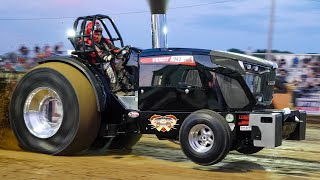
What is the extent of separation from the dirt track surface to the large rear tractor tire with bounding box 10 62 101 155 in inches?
7.5

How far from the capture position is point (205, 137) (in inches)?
230

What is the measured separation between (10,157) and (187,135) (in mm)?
2200

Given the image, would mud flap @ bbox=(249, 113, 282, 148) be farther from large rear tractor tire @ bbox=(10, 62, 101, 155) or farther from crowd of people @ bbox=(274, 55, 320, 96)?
crowd of people @ bbox=(274, 55, 320, 96)

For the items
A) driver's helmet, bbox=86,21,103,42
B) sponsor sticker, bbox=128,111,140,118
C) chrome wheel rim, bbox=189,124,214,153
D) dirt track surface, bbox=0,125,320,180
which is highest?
driver's helmet, bbox=86,21,103,42

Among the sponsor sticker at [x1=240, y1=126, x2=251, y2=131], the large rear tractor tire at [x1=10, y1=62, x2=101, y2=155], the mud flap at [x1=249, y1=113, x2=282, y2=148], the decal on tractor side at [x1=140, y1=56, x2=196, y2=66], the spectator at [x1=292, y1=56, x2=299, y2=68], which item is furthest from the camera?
the spectator at [x1=292, y1=56, x2=299, y2=68]

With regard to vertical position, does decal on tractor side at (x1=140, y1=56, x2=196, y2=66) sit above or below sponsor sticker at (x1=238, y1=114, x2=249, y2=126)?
above

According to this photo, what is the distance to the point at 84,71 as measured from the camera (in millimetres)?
6582

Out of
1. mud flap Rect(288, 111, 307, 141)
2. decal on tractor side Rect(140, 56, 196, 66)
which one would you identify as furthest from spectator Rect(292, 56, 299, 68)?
decal on tractor side Rect(140, 56, 196, 66)

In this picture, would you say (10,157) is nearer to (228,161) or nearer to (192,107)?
(192,107)

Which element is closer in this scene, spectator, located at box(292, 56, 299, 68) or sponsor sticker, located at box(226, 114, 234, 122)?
sponsor sticker, located at box(226, 114, 234, 122)

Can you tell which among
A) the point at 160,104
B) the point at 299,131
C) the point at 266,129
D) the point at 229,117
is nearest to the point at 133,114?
the point at 160,104

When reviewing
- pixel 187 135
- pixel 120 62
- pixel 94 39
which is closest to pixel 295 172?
pixel 187 135

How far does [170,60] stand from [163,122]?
75 centimetres

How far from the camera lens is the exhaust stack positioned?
763 cm
